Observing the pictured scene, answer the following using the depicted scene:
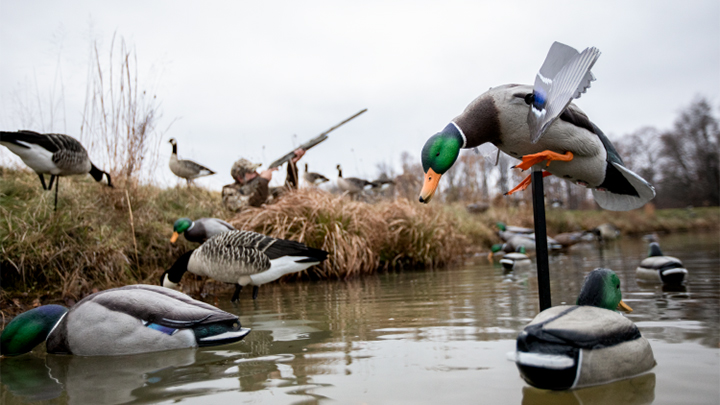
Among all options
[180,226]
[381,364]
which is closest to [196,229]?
[180,226]

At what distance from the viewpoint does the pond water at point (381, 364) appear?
1.60 metres

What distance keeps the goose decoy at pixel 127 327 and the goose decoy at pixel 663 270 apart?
12.7 feet

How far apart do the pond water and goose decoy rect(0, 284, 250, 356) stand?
76 mm

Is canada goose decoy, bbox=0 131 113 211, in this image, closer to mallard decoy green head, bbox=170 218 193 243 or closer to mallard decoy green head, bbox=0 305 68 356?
mallard decoy green head, bbox=170 218 193 243

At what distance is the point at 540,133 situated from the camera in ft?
5.41

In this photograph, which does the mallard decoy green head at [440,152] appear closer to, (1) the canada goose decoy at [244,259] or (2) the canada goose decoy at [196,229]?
(1) the canada goose decoy at [244,259]

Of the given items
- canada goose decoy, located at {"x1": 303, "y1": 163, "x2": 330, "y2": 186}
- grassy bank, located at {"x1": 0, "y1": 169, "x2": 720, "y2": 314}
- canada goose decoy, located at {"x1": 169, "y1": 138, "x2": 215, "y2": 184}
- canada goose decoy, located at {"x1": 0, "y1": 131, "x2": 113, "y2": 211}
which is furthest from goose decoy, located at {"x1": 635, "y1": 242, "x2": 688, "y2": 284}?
canada goose decoy, located at {"x1": 303, "y1": 163, "x2": 330, "y2": 186}

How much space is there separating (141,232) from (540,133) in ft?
17.5

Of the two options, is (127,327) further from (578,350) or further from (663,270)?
(663,270)

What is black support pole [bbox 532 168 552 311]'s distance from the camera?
6.18 ft

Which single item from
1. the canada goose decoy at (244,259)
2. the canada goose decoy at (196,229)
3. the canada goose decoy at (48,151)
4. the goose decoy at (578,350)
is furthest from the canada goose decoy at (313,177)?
the goose decoy at (578,350)

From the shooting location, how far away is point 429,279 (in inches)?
226

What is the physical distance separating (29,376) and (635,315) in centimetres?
333

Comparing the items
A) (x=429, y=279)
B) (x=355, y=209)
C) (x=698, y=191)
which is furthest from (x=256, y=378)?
(x=698, y=191)
